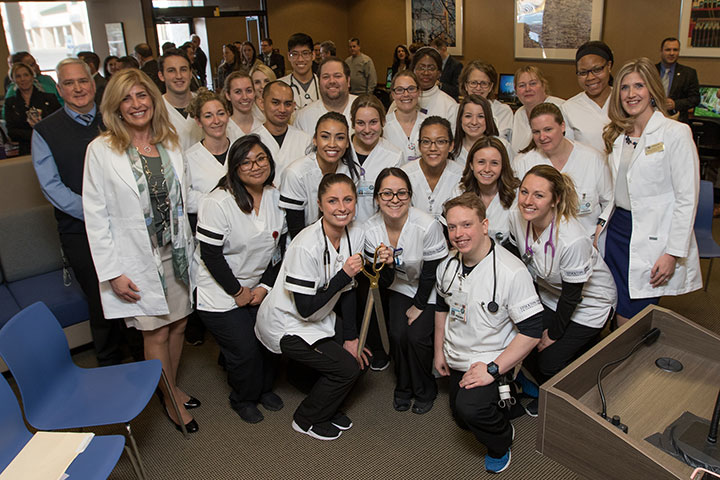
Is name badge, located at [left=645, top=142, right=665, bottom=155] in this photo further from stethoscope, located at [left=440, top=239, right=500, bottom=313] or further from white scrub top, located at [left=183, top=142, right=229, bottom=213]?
white scrub top, located at [left=183, top=142, right=229, bottom=213]

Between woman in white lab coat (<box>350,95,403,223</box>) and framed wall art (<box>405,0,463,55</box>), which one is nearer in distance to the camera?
woman in white lab coat (<box>350,95,403,223</box>)

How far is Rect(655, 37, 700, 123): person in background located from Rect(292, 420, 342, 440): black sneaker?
467 centimetres

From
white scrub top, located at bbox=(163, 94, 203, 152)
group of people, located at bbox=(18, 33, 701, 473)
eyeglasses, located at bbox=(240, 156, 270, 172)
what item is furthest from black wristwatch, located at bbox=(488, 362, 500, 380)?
white scrub top, located at bbox=(163, 94, 203, 152)

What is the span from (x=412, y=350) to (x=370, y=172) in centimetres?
106

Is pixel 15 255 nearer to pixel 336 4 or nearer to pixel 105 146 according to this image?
pixel 105 146

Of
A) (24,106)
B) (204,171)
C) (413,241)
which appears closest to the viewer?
(413,241)

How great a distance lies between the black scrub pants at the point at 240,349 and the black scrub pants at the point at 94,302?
744mm

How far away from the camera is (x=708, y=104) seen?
227 inches

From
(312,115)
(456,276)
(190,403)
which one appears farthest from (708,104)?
(190,403)

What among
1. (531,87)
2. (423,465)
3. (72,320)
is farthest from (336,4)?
(423,465)

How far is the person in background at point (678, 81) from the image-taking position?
5629 mm

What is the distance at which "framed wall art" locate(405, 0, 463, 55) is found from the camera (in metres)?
9.06

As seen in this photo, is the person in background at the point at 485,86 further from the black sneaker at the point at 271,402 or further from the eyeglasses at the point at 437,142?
the black sneaker at the point at 271,402

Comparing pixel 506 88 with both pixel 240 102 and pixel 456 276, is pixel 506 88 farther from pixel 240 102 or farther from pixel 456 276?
pixel 456 276
